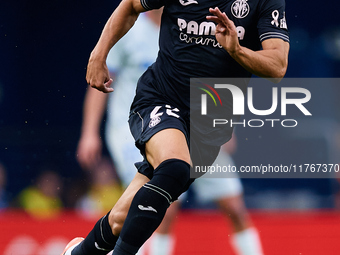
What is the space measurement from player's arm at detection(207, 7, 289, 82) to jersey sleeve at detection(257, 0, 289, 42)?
0.09 ft

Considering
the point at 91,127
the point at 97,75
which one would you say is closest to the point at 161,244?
the point at 91,127

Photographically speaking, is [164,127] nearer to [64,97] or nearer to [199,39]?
[199,39]

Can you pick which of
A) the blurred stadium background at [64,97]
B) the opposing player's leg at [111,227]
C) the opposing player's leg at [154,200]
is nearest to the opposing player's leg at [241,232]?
the blurred stadium background at [64,97]

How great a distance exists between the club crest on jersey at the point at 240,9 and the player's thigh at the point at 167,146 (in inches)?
24.1

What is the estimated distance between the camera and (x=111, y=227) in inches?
98.3

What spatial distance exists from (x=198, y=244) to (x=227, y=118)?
1598mm

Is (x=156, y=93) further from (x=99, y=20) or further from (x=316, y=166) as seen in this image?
(x=316, y=166)

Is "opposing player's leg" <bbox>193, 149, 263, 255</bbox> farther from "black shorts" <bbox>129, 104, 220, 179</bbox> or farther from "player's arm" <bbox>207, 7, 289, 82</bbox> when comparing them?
"player's arm" <bbox>207, 7, 289, 82</bbox>

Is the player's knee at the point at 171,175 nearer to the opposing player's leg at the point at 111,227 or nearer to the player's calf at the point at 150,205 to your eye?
the player's calf at the point at 150,205

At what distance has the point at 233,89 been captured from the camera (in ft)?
8.45

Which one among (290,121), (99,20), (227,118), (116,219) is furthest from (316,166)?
(116,219)

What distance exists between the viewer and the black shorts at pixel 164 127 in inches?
90.2

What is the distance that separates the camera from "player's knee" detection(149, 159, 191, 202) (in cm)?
206

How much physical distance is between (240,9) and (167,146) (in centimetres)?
74
